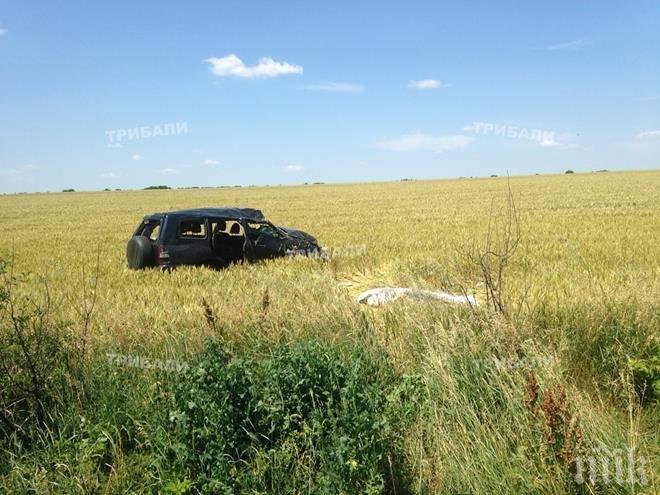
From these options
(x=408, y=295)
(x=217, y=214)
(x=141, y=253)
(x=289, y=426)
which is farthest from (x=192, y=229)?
(x=289, y=426)

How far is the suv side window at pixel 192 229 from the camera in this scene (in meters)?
10.2

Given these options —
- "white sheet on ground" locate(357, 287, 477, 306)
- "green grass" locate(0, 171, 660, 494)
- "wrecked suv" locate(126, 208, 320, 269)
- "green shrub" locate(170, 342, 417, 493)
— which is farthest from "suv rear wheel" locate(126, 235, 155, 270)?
"green shrub" locate(170, 342, 417, 493)

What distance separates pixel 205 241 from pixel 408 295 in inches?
223

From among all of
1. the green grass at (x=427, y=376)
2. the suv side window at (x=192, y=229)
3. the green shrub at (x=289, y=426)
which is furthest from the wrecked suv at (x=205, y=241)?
the green shrub at (x=289, y=426)

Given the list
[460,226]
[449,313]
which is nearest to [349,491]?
[449,313]

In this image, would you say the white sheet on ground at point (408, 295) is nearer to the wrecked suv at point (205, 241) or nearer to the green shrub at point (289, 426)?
the green shrub at point (289, 426)

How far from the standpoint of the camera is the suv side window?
10184mm

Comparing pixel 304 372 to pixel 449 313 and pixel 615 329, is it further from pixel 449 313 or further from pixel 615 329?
pixel 615 329

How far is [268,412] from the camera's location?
11.7ft

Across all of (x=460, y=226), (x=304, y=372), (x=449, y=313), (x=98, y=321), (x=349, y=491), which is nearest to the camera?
(x=349, y=491)

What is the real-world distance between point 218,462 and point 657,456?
9.80 feet

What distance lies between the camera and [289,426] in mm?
3516

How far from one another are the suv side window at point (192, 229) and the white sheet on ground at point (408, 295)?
4.54m

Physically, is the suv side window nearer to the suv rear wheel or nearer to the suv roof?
the suv roof
